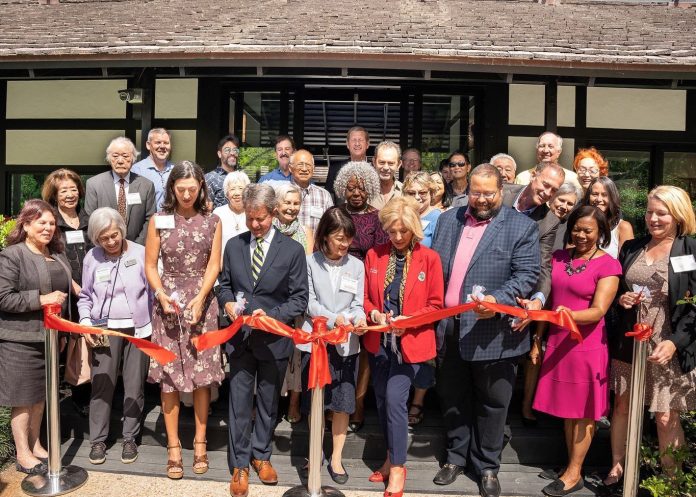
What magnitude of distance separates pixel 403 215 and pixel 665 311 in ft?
5.89

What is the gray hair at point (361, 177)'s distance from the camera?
168 inches

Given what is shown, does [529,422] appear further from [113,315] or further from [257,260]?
[113,315]

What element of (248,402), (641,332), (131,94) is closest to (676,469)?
(641,332)

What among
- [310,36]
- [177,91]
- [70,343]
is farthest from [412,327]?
[177,91]

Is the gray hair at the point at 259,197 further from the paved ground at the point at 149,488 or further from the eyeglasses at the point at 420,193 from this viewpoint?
the paved ground at the point at 149,488

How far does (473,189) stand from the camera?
3.86 m

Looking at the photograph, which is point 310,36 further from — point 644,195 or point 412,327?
point 644,195

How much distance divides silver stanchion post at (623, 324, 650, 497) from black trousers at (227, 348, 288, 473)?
220 centimetres

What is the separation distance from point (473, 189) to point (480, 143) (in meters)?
4.18

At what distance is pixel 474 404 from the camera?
13.4 ft

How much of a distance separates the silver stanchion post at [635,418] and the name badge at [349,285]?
177 cm

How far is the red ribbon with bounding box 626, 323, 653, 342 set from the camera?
3.58 m

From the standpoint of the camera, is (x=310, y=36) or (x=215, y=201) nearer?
(x=215, y=201)

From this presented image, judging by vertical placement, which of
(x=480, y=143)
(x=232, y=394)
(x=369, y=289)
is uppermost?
(x=480, y=143)
